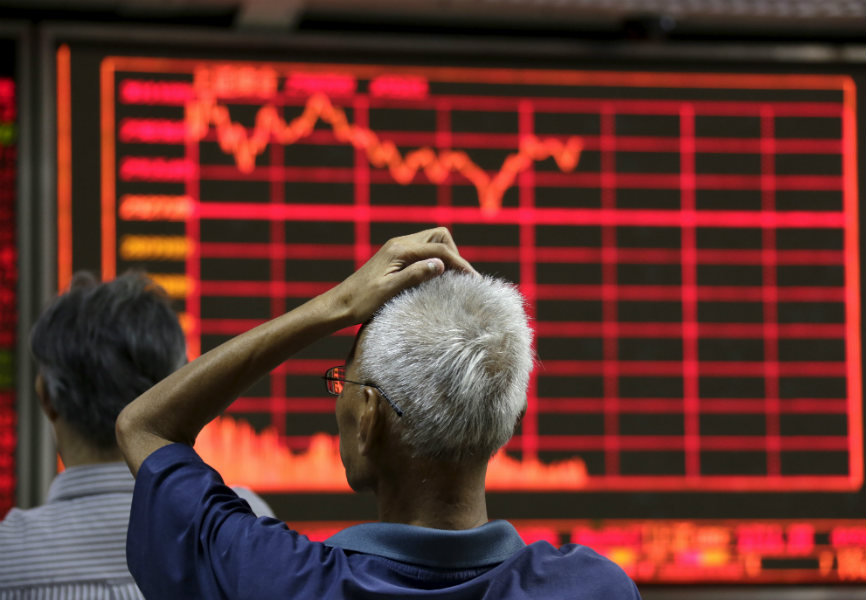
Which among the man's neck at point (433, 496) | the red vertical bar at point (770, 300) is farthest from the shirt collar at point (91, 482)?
the red vertical bar at point (770, 300)

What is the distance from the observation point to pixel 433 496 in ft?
2.66

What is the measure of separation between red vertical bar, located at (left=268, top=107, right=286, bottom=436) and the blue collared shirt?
3.86 feet

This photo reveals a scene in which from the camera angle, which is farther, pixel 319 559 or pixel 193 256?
pixel 193 256

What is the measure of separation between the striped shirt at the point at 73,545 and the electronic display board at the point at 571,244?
88 cm

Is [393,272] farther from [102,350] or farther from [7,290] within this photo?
[7,290]

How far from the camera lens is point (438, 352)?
0.79 metres

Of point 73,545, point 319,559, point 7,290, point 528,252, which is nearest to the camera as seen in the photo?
point 319,559

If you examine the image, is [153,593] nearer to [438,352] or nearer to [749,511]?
[438,352]

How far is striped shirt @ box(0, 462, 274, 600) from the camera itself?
1027mm

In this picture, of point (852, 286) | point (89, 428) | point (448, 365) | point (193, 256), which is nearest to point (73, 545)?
point (89, 428)

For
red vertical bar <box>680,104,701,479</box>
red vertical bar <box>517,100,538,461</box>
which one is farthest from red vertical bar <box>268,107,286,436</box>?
red vertical bar <box>680,104,701,479</box>

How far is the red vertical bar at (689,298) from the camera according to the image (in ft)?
6.81

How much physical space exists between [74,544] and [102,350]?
0.19 m

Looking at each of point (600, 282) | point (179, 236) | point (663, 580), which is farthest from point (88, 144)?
point (663, 580)
